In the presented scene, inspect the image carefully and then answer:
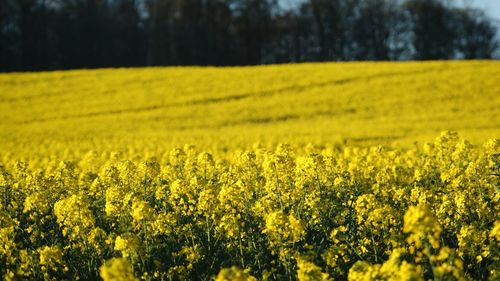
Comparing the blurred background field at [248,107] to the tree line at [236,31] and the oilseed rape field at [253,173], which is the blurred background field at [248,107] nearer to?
the oilseed rape field at [253,173]

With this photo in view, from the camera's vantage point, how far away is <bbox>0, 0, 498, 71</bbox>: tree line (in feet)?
155

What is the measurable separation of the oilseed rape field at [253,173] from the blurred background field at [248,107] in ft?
0.36

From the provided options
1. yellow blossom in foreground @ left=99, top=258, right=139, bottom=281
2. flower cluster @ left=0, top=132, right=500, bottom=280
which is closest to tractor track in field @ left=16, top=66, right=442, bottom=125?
flower cluster @ left=0, top=132, right=500, bottom=280

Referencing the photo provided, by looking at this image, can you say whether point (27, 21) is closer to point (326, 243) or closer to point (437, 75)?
point (437, 75)

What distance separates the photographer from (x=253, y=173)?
898 cm

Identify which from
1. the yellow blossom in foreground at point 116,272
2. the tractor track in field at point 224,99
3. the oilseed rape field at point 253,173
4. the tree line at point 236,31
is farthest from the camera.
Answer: the tree line at point 236,31

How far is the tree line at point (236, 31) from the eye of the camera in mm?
47250

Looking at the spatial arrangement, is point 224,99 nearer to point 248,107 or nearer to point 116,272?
point 248,107

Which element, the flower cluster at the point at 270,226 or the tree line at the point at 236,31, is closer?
the flower cluster at the point at 270,226

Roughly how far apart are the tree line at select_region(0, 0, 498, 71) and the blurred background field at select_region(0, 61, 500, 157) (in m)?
18.6

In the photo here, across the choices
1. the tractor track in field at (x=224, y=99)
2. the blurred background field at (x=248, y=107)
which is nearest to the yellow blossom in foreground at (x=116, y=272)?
the blurred background field at (x=248, y=107)

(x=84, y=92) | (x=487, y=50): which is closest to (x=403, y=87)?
(x=84, y=92)

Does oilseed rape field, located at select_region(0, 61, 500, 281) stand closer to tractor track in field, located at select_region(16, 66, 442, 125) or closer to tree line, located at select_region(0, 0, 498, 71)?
tractor track in field, located at select_region(16, 66, 442, 125)

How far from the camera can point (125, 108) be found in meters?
23.4
